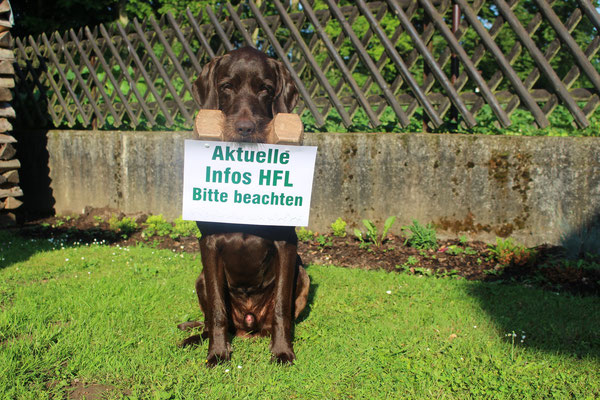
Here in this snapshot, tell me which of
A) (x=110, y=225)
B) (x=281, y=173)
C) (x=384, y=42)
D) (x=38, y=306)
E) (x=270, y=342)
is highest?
(x=384, y=42)

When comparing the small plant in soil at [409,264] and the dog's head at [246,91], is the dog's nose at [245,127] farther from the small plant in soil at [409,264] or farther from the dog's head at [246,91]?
the small plant in soil at [409,264]

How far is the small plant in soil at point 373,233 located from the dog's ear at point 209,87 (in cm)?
289

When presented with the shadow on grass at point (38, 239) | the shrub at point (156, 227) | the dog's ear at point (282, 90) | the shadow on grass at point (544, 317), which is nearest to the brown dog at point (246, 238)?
the dog's ear at point (282, 90)

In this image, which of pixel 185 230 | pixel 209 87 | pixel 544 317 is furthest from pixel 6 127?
pixel 544 317

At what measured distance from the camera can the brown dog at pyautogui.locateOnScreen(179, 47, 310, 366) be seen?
2.49 metres

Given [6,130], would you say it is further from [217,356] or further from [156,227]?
[217,356]

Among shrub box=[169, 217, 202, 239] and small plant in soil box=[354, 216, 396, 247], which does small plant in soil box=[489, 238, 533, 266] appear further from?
shrub box=[169, 217, 202, 239]

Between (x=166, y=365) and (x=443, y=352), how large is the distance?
1552 millimetres

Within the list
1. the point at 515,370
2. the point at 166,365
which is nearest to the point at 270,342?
the point at 166,365

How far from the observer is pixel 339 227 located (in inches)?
209

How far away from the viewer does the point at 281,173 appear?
254cm

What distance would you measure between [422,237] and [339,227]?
957 mm

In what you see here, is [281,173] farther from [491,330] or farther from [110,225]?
[110,225]

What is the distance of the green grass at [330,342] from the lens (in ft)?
7.45
